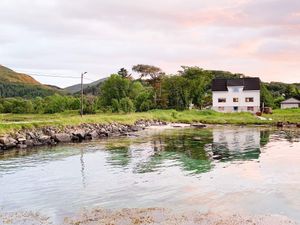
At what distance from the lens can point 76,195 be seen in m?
17.7

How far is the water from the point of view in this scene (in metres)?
15.9

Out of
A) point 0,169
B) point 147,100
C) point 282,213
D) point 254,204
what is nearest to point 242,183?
point 254,204

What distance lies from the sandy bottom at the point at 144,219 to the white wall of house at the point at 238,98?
3244 inches

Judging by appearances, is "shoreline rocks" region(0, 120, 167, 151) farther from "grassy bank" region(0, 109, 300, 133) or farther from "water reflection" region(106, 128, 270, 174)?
"water reflection" region(106, 128, 270, 174)

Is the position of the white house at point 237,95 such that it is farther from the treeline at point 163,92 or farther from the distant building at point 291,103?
the distant building at point 291,103

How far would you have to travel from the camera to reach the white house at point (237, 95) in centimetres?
9375

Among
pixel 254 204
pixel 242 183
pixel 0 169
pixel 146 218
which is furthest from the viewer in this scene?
pixel 0 169

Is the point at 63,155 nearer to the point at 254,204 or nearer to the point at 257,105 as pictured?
the point at 254,204

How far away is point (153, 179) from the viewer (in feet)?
69.7

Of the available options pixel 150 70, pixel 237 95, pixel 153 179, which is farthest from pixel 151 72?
pixel 153 179

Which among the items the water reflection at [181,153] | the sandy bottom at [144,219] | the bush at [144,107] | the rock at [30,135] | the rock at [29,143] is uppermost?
the bush at [144,107]

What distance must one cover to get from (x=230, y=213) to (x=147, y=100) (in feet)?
252

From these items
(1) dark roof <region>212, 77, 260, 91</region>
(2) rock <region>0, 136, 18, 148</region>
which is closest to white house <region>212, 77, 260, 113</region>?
(1) dark roof <region>212, 77, 260, 91</region>

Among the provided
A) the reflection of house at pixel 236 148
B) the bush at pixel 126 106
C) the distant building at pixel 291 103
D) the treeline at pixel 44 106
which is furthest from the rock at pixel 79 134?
the distant building at pixel 291 103
